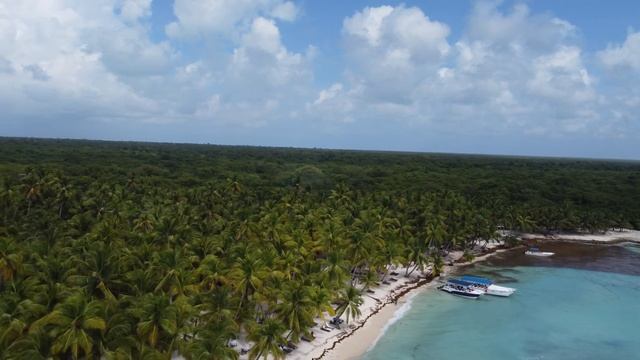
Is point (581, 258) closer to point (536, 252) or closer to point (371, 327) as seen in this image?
point (536, 252)

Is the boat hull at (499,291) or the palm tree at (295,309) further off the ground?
the palm tree at (295,309)

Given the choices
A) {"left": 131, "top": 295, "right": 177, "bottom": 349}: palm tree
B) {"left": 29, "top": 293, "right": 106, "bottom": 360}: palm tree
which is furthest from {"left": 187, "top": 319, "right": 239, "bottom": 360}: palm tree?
{"left": 29, "top": 293, "right": 106, "bottom": 360}: palm tree

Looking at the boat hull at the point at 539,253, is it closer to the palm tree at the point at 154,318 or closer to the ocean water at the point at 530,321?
the ocean water at the point at 530,321

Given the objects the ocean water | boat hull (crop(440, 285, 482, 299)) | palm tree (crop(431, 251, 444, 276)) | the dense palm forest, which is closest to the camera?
the dense palm forest

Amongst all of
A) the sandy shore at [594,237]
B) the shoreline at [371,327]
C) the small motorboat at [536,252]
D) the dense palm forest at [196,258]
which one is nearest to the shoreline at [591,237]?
the sandy shore at [594,237]

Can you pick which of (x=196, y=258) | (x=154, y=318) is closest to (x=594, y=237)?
(x=196, y=258)

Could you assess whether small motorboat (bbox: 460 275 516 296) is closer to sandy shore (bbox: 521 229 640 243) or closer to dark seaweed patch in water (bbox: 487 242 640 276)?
dark seaweed patch in water (bbox: 487 242 640 276)
